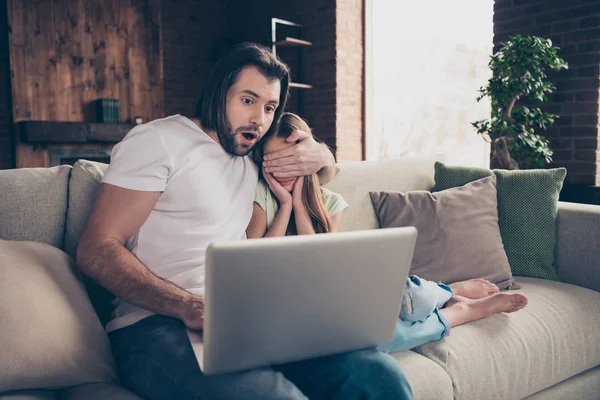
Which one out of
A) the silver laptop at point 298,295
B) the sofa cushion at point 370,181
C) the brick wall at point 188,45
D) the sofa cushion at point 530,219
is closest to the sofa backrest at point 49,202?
the silver laptop at point 298,295

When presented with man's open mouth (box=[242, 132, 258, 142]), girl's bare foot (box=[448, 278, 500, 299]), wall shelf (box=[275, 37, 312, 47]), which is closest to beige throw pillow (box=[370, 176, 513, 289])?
girl's bare foot (box=[448, 278, 500, 299])

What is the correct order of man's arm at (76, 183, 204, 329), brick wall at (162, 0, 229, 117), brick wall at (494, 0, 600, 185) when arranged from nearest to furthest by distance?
man's arm at (76, 183, 204, 329) → brick wall at (494, 0, 600, 185) → brick wall at (162, 0, 229, 117)

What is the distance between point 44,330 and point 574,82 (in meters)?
3.26

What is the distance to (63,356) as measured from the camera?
0.95 meters

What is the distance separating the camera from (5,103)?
14.4 ft

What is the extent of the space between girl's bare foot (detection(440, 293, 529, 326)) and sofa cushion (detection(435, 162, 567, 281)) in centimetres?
43

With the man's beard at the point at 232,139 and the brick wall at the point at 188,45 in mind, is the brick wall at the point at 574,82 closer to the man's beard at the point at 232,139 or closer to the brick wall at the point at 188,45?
the man's beard at the point at 232,139

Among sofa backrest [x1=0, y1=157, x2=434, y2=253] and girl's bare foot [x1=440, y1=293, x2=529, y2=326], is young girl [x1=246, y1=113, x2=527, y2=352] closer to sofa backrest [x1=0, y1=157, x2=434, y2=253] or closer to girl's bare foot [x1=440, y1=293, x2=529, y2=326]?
girl's bare foot [x1=440, y1=293, x2=529, y2=326]

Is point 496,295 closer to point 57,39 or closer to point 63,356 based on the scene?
point 63,356

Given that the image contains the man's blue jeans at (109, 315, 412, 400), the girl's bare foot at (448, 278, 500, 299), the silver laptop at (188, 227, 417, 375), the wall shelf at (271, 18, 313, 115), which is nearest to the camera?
Result: the silver laptop at (188, 227, 417, 375)

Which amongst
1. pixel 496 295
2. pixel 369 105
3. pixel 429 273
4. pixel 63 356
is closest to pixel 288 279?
pixel 63 356

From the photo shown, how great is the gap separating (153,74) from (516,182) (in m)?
4.26

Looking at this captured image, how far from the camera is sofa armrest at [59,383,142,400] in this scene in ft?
3.05

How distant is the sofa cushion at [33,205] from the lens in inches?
48.8
